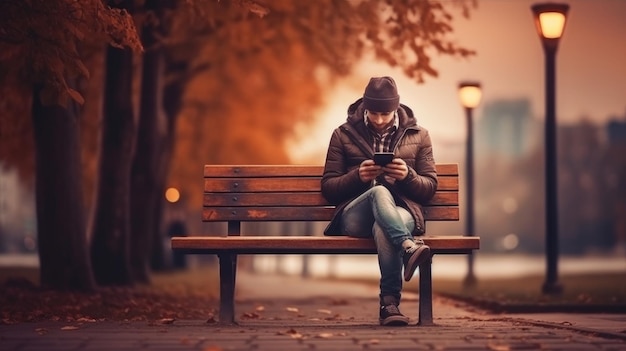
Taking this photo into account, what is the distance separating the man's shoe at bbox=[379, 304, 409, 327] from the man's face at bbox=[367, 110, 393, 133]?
1.53m

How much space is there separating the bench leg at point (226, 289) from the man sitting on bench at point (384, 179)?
0.87 meters

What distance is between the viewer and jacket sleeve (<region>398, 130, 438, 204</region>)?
10.8 meters

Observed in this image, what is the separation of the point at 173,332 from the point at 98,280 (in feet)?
36.9

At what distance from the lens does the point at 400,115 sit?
11148 mm

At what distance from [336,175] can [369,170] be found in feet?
1.80

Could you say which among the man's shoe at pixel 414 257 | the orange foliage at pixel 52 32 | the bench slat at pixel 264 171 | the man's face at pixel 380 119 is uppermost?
the orange foliage at pixel 52 32

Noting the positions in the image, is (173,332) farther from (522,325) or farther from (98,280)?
(98,280)

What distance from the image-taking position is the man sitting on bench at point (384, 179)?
34.1ft

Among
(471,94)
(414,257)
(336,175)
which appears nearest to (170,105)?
(471,94)

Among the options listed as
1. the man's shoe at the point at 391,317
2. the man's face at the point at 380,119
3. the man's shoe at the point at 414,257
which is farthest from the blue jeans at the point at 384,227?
the man's face at the point at 380,119

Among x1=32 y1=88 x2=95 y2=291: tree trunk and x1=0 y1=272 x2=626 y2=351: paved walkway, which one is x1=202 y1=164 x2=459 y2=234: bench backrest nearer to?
x1=0 y1=272 x2=626 y2=351: paved walkway

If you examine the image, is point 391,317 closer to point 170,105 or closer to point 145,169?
point 145,169

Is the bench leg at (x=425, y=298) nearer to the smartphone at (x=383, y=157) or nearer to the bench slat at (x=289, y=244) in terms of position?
the bench slat at (x=289, y=244)

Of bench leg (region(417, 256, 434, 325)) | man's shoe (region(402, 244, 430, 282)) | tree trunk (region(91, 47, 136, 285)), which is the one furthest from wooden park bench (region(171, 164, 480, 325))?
tree trunk (region(91, 47, 136, 285))
